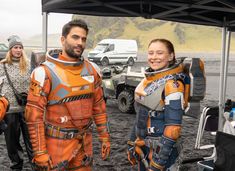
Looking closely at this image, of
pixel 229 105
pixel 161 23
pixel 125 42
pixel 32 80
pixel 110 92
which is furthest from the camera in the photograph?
pixel 161 23

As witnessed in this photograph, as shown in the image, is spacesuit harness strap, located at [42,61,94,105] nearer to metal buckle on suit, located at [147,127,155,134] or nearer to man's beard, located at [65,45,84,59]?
man's beard, located at [65,45,84,59]

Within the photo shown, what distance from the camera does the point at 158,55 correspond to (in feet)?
8.56

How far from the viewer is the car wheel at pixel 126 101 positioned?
9047mm

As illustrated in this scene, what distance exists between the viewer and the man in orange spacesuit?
2.52 meters

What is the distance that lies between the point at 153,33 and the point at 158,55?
Result: 9822 centimetres

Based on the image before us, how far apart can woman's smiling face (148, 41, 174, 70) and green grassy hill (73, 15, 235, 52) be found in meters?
81.8

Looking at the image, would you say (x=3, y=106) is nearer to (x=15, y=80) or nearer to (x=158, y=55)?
(x=158, y=55)

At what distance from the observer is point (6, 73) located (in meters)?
3.99

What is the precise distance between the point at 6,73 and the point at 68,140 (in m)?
1.72

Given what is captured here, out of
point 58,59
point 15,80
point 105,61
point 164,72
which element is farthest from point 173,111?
point 105,61

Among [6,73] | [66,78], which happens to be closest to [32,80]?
[66,78]

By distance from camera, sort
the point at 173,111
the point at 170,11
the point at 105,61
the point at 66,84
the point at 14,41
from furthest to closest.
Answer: the point at 105,61 → the point at 170,11 → the point at 14,41 → the point at 66,84 → the point at 173,111

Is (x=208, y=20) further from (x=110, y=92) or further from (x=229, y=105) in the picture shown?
(x=110, y=92)

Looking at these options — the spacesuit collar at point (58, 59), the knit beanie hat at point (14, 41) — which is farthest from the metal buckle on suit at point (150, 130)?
the knit beanie hat at point (14, 41)
